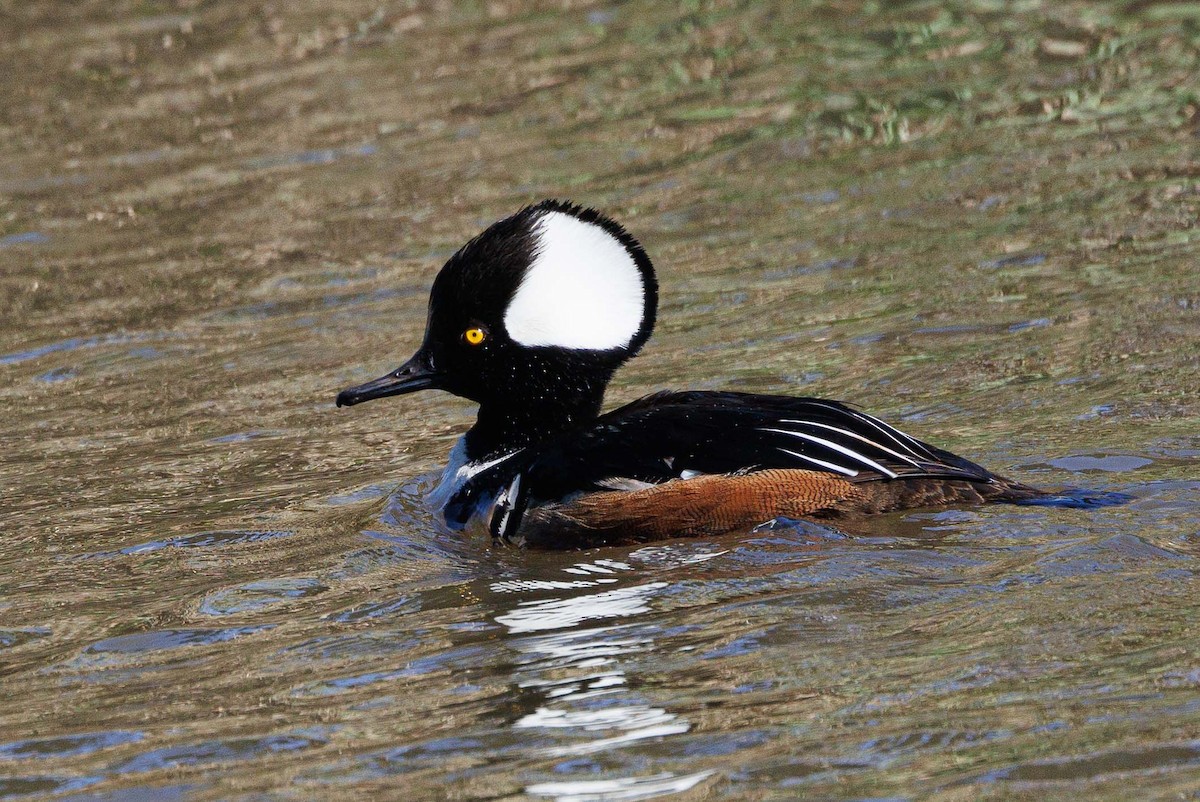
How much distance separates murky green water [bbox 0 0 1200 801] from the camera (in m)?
4.14

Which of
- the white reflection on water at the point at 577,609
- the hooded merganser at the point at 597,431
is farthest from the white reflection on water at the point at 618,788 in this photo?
the hooded merganser at the point at 597,431

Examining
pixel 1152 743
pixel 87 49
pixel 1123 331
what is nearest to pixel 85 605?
pixel 1152 743

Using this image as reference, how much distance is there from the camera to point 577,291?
585 centimetres

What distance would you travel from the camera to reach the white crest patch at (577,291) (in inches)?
228

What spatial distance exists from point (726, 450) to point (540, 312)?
0.86 metres

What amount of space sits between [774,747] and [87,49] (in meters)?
11.2

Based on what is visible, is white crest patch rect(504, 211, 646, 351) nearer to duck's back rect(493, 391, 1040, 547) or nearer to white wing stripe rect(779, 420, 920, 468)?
duck's back rect(493, 391, 1040, 547)

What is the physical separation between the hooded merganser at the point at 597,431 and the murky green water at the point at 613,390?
13cm

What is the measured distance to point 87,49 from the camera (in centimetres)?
1360

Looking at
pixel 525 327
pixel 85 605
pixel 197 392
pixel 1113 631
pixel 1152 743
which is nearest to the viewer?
pixel 1152 743

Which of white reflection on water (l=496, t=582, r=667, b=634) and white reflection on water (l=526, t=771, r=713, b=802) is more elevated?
white reflection on water (l=496, t=582, r=667, b=634)

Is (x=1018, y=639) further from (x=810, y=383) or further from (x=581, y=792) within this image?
(x=810, y=383)

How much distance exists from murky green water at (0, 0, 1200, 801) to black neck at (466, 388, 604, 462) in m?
0.43

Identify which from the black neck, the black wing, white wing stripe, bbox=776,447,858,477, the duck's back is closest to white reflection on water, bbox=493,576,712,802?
the duck's back
